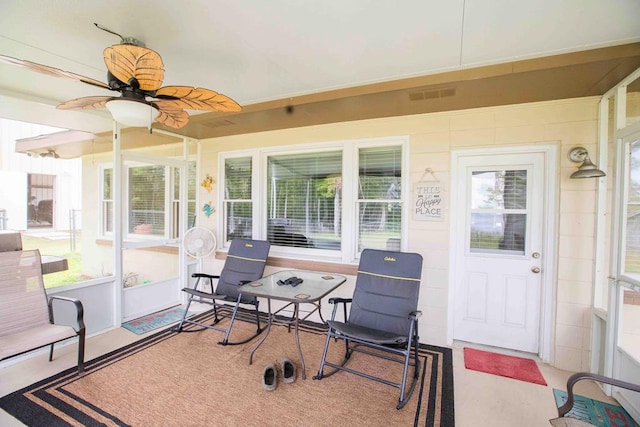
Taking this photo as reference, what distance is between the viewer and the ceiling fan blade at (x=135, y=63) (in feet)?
5.33

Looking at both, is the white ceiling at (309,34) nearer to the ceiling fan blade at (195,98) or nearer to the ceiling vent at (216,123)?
the ceiling fan blade at (195,98)

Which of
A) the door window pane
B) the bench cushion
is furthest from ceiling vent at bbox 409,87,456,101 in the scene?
the bench cushion

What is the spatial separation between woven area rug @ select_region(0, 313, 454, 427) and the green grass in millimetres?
1047

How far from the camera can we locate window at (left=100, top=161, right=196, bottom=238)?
4.00 m

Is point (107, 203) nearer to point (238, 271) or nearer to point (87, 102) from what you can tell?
point (238, 271)

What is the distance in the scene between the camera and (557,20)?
187cm

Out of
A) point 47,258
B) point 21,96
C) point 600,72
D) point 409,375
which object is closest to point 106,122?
point 21,96

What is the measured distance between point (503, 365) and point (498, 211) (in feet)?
4.95

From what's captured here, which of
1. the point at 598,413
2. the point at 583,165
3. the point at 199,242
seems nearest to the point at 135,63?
the point at 199,242

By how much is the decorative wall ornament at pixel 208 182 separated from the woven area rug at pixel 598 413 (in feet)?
15.0

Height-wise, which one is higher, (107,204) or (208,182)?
(208,182)

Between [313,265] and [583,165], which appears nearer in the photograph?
[583,165]

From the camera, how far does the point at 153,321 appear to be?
372cm

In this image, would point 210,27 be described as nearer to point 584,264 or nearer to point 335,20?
point 335,20
